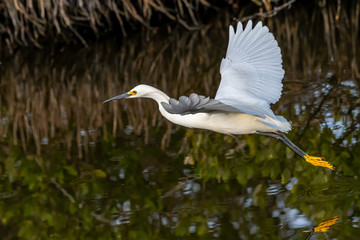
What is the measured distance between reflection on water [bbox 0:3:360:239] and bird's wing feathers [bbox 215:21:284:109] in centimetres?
Answer: 59

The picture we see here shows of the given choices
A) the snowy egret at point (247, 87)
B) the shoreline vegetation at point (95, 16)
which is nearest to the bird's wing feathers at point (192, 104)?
the snowy egret at point (247, 87)

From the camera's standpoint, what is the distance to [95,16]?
8938mm

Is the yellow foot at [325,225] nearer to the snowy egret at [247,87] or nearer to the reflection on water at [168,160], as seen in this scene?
the reflection on water at [168,160]

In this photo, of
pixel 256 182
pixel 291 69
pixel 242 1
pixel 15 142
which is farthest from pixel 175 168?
pixel 242 1

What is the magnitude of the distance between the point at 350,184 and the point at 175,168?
114 cm

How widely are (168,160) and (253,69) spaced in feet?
3.98

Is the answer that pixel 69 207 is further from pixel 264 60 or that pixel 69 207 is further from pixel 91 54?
pixel 91 54

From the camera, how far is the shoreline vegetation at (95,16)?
847 centimetres

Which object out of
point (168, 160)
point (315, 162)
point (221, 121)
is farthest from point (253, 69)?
point (168, 160)

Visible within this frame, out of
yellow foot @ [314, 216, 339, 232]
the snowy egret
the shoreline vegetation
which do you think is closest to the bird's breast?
the snowy egret

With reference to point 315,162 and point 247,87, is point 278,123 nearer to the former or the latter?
point 247,87

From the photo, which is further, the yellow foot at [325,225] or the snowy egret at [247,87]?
the snowy egret at [247,87]

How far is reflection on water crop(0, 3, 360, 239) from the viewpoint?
386cm

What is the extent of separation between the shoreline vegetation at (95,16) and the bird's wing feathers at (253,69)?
4.33 meters
